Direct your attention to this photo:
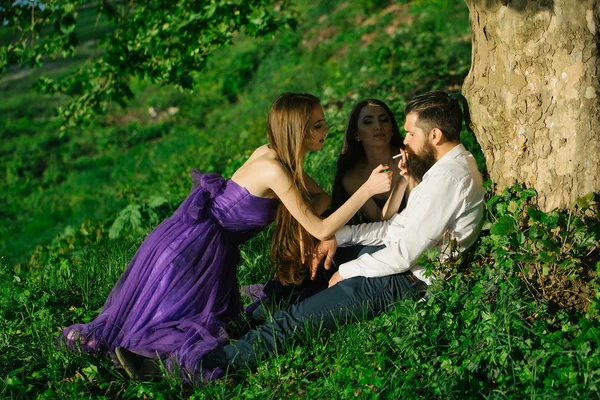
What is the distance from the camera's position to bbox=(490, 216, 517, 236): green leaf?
12.9 ft

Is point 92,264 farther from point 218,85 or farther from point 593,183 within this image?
point 218,85

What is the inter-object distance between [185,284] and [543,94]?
2.53 m

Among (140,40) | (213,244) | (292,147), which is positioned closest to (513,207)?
(292,147)

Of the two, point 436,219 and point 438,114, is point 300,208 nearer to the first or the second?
point 436,219

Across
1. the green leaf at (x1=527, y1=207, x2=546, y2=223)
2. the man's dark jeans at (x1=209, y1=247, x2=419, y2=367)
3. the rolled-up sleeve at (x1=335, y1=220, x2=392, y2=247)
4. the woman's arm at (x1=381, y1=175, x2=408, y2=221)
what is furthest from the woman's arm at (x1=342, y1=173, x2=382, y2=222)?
the green leaf at (x1=527, y1=207, x2=546, y2=223)

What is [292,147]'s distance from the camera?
4633mm

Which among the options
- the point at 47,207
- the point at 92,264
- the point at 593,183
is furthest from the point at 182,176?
the point at 593,183

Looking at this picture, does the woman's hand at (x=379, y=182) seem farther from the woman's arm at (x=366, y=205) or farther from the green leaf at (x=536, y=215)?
the woman's arm at (x=366, y=205)

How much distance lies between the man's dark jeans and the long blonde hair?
618 millimetres

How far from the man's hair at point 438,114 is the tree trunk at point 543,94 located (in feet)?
0.58

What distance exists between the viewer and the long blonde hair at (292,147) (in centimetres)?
460

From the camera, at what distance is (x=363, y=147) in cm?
575

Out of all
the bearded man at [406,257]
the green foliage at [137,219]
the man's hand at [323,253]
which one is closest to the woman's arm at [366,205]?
the man's hand at [323,253]

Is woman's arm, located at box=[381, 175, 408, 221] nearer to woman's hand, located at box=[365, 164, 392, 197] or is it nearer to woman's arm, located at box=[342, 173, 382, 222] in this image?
woman's arm, located at box=[342, 173, 382, 222]
